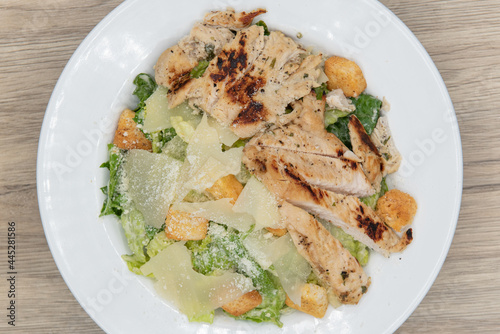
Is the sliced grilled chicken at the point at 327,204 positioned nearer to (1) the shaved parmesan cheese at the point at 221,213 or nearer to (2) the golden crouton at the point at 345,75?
(1) the shaved parmesan cheese at the point at 221,213

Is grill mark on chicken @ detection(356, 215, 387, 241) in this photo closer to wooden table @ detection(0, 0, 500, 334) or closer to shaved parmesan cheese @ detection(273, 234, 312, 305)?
shaved parmesan cheese @ detection(273, 234, 312, 305)

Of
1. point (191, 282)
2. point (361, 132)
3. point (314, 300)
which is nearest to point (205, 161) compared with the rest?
point (191, 282)

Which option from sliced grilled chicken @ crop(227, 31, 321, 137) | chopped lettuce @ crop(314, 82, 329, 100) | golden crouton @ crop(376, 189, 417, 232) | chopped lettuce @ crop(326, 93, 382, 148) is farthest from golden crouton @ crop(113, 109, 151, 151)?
golden crouton @ crop(376, 189, 417, 232)

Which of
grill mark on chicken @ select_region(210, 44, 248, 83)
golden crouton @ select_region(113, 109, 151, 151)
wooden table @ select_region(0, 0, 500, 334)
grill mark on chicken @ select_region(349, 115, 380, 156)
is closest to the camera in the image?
grill mark on chicken @ select_region(210, 44, 248, 83)

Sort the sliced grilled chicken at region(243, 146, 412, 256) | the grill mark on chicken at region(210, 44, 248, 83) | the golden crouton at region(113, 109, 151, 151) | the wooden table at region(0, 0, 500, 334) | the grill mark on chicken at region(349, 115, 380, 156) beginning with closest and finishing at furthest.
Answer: the sliced grilled chicken at region(243, 146, 412, 256)
the grill mark on chicken at region(210, 44, 248, 83)
the grill mark on chicken at region(349, 115, 380, 156)
the golden crouton at region(113, 109, 151, 151)
the wooden table at region(0, 0, 500, 334)

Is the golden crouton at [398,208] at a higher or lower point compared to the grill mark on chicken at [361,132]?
lower

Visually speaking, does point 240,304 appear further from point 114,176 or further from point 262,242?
point 114,176

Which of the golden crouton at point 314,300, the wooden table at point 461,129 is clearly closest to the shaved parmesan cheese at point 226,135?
the golden crouton at point 314,300

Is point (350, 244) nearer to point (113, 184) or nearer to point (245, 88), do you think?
point (245, 88)
